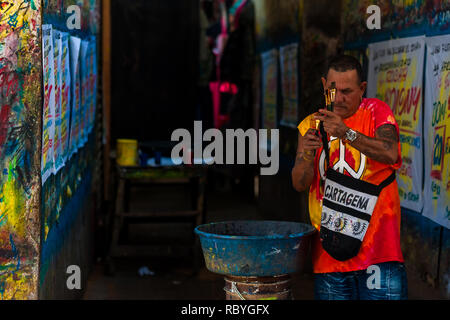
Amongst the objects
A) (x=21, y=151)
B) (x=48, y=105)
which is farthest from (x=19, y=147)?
(x=48, y=105)

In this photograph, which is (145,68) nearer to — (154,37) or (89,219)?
(154,37)

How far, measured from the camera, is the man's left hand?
387cm

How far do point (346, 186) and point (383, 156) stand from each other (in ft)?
0.93

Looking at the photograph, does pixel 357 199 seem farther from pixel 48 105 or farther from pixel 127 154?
pixel 127 154

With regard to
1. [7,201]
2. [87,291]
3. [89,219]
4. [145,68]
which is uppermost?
[145,68]

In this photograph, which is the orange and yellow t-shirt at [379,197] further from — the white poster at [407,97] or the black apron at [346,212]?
the white poster at [407,97]

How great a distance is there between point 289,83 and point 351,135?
17.7 feet

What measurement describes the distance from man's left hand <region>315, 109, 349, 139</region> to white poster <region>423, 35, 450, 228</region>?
174 centimetres

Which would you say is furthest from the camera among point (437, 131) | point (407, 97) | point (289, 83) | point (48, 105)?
point (289, 83)

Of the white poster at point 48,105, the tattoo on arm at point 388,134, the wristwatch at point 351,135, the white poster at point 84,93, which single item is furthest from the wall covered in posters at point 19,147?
the white poster at point 84,93

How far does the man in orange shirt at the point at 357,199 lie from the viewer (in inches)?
157

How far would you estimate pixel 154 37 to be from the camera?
15.8m

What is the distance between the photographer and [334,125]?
388 cm
